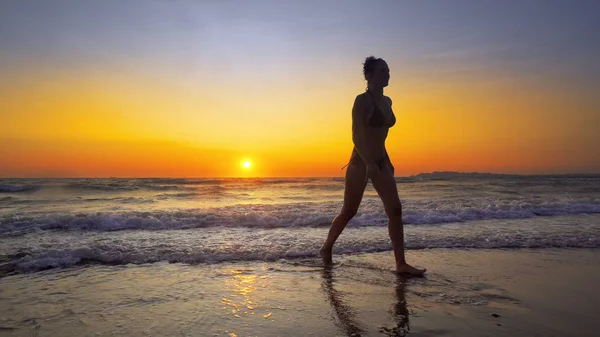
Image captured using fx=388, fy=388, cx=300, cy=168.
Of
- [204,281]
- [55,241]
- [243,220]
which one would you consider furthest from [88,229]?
[204,281]

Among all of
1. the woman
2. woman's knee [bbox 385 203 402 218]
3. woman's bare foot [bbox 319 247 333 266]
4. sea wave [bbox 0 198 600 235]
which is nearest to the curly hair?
the woman

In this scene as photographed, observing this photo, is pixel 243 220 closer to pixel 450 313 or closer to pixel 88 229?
pixel 88 229

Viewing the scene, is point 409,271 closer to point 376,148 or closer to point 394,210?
point 394,210

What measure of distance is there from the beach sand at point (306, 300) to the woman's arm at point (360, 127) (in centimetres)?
133

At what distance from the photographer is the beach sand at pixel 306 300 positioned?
274cm

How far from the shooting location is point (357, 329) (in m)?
2.68

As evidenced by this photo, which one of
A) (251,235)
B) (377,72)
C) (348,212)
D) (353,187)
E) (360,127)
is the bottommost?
(251,235)

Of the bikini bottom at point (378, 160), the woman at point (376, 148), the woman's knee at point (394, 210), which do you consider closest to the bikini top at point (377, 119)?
the woman at point (376, 148)

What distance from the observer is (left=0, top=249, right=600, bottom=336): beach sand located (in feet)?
8.98

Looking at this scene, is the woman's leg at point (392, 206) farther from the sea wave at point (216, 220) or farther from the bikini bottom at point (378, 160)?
the sea wave at point (216, 220)

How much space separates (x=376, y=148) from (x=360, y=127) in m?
0.32

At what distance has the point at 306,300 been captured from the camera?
3361mm

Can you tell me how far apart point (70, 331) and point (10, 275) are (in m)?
2.33

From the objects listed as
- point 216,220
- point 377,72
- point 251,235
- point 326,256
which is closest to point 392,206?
point 326,256
